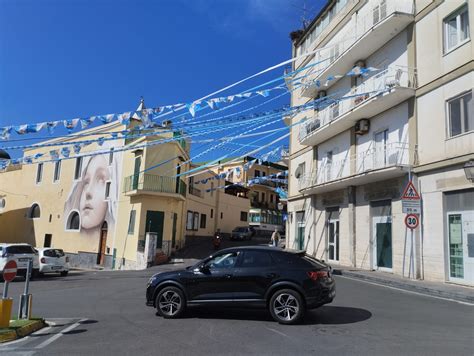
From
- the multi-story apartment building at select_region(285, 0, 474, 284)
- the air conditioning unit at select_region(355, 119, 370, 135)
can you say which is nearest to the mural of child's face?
the multi-story apartment building at select_region(285, 0, 474, 284)

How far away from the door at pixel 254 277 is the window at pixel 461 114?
33.2 ft

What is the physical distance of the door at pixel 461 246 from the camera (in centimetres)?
1398

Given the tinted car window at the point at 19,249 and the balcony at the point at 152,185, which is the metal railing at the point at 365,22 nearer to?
the balcony at the point at 152,185

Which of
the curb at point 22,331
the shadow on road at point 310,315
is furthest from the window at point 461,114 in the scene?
the curb at point 22,331

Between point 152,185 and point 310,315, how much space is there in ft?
63.1

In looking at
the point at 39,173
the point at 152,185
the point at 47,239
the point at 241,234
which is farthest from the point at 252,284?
the point at 39,173

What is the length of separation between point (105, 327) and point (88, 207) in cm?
2453

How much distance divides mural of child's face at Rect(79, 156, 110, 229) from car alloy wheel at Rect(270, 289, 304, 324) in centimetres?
2372

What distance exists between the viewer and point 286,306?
809cm

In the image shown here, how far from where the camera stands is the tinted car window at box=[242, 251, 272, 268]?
8492 mm

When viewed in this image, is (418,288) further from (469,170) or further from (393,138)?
(393,138)

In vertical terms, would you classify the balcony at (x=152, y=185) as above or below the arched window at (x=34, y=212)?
above

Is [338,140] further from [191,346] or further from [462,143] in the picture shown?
[191,346]

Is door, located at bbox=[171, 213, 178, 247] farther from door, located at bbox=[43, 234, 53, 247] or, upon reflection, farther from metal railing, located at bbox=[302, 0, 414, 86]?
metal railing, located at bbox=[302, 0, 414, 86]
